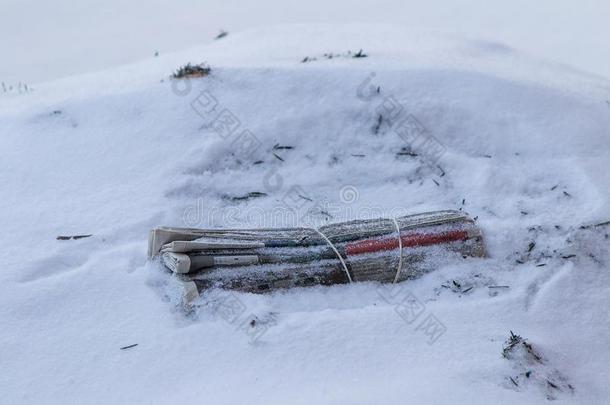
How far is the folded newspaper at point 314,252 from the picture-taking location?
9.84ft

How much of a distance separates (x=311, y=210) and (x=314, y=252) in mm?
469

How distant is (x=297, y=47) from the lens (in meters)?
4.86

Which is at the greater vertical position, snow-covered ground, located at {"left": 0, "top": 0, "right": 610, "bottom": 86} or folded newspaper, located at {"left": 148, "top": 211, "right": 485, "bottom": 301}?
snow-covered ground, located at {"left": 0, "top": 0, "right": 610, "bottom": 86}

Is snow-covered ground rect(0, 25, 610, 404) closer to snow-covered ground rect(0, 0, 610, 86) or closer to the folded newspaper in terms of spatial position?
the folded newspaper

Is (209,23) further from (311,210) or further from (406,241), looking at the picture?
(406,241)

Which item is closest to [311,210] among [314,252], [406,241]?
[314,252]

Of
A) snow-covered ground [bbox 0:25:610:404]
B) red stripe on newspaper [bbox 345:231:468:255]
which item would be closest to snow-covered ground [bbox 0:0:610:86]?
snow-covered ground [bbox 0:25:610:404]

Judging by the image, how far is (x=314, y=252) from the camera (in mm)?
3111

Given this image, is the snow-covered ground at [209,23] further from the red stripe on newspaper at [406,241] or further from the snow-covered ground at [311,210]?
the red stripe on newspaper at [406,241]

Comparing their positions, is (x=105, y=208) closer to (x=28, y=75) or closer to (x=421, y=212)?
(x=421, y=212)

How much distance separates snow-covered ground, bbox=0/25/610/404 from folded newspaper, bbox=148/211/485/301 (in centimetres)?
8

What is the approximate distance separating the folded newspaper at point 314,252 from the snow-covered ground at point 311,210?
0.28ft

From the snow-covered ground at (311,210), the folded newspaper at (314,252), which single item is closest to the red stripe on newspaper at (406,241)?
the folded newspaper at (314,252)

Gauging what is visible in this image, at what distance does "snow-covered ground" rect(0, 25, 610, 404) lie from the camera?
2576mm
